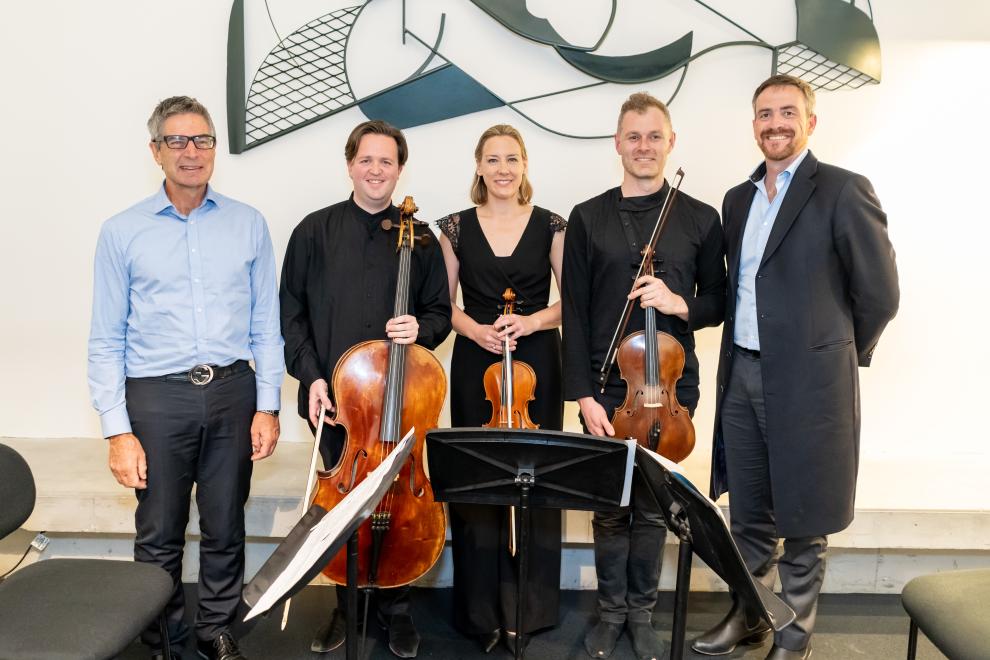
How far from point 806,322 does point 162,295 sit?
71.4 inches

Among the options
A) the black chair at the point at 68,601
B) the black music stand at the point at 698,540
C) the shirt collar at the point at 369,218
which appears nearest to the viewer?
the black music stand at the point at 698,540

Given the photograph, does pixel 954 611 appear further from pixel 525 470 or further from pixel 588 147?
pixel 588 147

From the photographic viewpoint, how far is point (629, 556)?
2.57m

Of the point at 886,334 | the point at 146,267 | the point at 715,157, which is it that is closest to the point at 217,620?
the point at 146,267

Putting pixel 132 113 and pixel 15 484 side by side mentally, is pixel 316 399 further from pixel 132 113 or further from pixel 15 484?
pixel 132 113

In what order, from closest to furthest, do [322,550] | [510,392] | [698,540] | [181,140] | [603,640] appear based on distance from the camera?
[322,550], [698,540], [181,140], [510,392], [603,640]

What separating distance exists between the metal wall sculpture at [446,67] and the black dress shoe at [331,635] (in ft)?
6.56

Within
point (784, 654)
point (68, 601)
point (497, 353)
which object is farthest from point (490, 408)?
point (68, 601)

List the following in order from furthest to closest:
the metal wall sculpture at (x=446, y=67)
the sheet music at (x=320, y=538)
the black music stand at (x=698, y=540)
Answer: the metal wall sculpture at (x=446, y=67) < the black music stand at (x=698, y=540) < the sheet music at (x=320, y=538)

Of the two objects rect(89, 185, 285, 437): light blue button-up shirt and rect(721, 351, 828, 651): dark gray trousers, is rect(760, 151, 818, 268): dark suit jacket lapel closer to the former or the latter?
rect(721, 351, 828, 651): dark gray trousers

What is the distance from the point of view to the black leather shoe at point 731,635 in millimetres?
2629

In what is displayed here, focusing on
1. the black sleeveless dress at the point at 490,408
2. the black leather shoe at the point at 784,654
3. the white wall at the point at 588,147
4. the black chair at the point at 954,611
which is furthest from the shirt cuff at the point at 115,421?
the black chair at the point at 954,611

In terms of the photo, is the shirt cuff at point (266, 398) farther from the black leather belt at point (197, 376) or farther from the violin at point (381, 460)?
the violin at point (381, 460)

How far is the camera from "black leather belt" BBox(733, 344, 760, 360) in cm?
241
